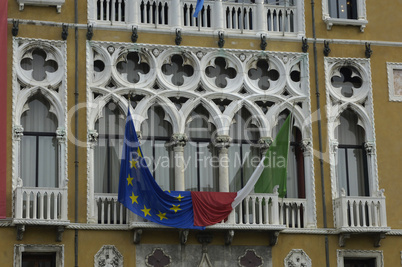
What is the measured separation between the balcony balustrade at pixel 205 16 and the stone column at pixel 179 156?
3.04 m

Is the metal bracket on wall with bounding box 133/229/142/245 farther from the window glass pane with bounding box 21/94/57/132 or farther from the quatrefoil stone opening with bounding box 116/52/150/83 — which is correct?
the quatrefoil stone opening with bounding box 116/52/150/83

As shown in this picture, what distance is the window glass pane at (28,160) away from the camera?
28078 millimetres

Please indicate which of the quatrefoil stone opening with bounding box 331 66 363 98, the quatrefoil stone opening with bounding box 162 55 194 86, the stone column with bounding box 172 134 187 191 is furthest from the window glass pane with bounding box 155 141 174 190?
the quatrefoil stone opening with bounding box 331 66 363 98

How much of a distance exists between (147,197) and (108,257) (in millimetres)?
1786

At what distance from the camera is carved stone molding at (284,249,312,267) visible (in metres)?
28.8

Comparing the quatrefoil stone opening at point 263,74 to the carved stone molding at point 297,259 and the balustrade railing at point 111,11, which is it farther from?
the carved stone molding at point 297,259

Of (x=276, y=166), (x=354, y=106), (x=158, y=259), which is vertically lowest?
(x=158, y=259)

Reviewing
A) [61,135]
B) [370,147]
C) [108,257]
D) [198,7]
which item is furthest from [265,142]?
[61,135]

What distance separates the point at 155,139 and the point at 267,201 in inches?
135

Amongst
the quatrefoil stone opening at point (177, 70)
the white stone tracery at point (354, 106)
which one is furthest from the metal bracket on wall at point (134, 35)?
the white stone tracery at point (354, 106)

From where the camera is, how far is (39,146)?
28375 mm

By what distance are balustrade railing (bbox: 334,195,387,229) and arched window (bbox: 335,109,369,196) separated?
3.29 ft

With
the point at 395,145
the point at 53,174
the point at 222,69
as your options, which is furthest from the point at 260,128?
the point at 53,174

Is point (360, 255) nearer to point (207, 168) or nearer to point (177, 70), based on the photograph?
point (207, 168)
